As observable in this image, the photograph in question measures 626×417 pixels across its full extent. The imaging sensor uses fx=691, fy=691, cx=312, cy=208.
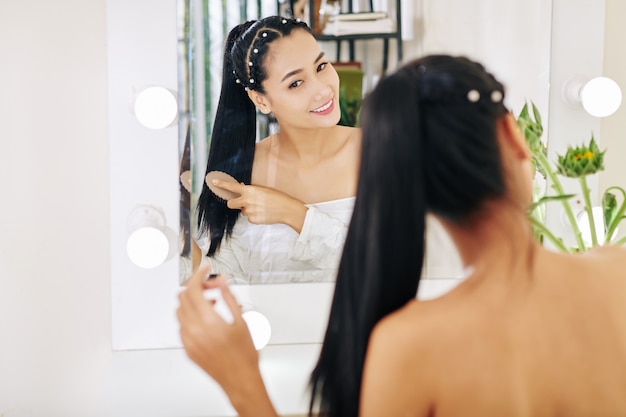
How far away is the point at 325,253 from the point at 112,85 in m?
0.44

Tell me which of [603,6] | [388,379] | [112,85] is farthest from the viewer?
[603,6]

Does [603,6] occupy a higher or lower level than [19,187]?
higher

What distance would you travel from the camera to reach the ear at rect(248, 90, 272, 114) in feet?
3.62

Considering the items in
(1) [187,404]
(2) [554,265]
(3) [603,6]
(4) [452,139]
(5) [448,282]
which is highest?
(3) [603,6]

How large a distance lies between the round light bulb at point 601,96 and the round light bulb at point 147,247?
0.75 metres

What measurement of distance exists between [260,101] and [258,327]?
36 cm

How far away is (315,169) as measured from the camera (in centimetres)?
114

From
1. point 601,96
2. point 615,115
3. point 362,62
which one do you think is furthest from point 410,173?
point 615,115

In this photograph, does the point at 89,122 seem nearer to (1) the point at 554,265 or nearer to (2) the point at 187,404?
(2) the point at 187,404

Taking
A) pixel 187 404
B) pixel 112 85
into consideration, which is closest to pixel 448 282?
pixel 187 404

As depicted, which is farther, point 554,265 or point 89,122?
point 89,122

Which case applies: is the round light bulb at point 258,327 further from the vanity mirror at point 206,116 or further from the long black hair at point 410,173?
the long black hair at point 410,173

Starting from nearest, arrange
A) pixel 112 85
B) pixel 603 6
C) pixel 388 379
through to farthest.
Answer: pixel 388 379 < pixel 112 85 < pixel 603 6

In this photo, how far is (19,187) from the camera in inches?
44.8
